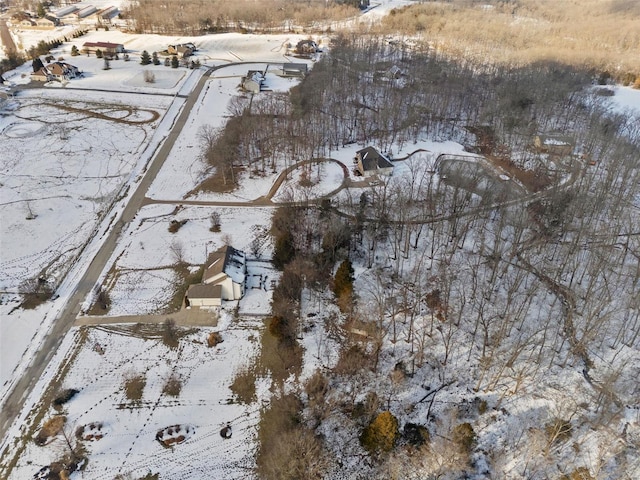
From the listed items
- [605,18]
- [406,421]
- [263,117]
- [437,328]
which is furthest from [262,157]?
[605,18]

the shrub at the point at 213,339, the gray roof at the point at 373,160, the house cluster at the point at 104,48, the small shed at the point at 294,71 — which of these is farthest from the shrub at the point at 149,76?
the shrub at the point at 213,339

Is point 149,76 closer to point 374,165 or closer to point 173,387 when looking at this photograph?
point 374,165

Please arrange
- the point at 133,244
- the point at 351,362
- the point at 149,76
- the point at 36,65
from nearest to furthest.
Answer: the point at 351,362
the point at 133,244
the point at 149,76
the point at 36,65

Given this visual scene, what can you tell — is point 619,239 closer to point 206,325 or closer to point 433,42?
point 206,325

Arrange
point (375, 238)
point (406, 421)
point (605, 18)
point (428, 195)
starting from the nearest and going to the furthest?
point (406, 421) → point (375, 238) → point (428, 195) → point (605, 18)

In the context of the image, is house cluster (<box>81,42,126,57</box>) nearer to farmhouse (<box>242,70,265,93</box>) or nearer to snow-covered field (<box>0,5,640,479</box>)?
snow-covered field (<box>0,5,640,479</box>)

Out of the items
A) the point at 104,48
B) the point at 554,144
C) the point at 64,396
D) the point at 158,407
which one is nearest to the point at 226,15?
the point at 104,48

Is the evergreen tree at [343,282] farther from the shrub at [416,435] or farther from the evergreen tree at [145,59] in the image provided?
the evergreen tree at [145,59]

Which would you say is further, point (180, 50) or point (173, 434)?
point (180, 50)
